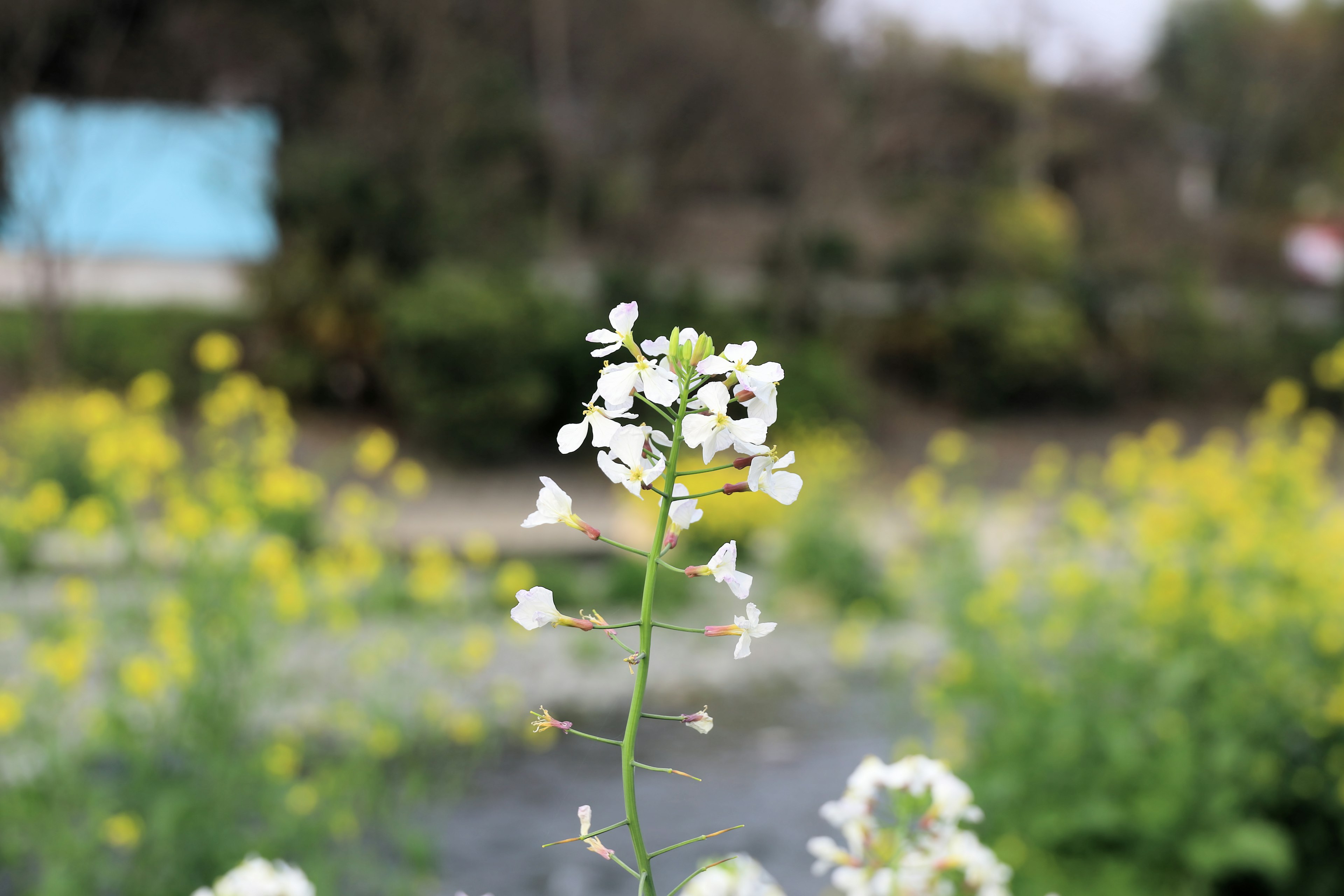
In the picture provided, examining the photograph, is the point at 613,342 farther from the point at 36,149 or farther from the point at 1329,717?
the point at 36,149

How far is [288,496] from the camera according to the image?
3088mm

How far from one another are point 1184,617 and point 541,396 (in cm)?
892

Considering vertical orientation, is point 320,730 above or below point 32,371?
below

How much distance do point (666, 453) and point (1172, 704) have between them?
2382 mm

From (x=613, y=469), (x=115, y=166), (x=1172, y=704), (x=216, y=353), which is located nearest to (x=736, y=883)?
(x=613, y=469)

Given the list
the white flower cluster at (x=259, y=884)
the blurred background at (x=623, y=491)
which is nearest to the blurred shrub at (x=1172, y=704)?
the blurred background at (x=623, y=491)

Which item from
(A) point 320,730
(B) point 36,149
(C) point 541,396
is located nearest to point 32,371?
(B) point 36,149

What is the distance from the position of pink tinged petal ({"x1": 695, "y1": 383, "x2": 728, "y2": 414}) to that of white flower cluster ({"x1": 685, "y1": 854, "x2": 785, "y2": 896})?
568mm

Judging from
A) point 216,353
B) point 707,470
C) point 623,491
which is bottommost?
point 707,470

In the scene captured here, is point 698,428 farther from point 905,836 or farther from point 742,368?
point 905,836

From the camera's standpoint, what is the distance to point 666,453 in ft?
2.45

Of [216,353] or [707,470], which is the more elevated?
[216,353]

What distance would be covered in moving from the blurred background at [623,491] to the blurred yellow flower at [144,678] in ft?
0.05

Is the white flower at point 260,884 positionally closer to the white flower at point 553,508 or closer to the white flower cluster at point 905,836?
the white flower cluster at point 905,836
